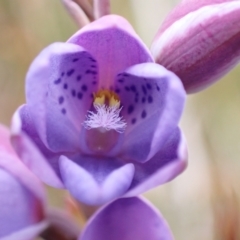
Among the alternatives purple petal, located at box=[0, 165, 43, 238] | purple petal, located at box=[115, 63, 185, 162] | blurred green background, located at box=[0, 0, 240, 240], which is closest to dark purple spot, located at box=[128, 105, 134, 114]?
purple petal, located at box=[115, 63, 185, 162]

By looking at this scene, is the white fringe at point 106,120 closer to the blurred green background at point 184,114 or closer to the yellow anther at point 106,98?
the yellow anther at point 106,98

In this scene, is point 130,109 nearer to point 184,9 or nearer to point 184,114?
point 184,9

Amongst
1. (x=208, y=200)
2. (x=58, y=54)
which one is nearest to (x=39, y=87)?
(x=58, y=54)

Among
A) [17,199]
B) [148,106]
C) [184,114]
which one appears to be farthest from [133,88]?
→ [184,114]

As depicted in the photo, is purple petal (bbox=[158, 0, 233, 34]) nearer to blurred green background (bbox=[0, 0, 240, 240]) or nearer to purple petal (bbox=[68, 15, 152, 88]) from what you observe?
purple petal (bbox=[68, 15, 152, 88])

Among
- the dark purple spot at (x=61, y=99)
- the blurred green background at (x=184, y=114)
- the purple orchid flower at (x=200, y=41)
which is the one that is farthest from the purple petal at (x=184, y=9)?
the blurred green background at (x=184, y=114)

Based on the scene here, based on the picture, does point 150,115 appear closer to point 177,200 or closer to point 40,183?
point 40,183
